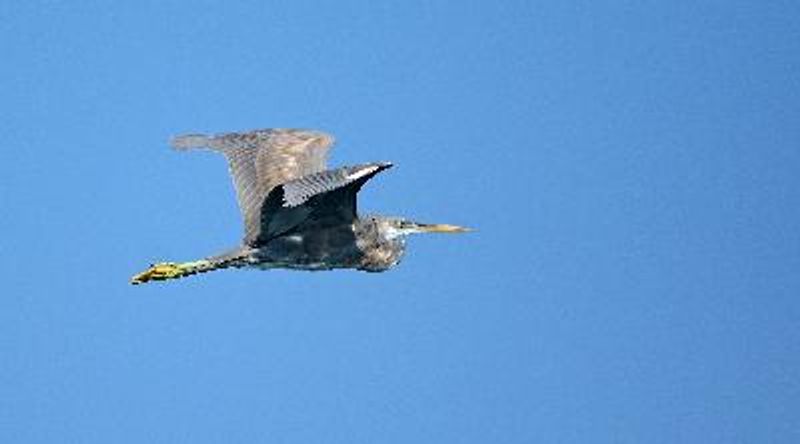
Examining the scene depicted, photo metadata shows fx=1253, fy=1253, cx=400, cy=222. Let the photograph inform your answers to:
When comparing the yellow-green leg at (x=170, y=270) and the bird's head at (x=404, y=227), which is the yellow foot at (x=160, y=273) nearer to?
the yellow-green leg at (x=170, y=270)

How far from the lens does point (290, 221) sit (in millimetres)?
23734

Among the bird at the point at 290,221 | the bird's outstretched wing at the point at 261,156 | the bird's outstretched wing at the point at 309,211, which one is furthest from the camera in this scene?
the bird's outstretched wing at the point at 261,156

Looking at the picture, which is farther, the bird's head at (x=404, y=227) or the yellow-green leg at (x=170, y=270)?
the bird's head at (x=404, y=227)

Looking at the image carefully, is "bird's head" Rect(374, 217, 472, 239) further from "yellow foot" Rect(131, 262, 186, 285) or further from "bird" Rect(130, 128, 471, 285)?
"yellow foot" Rect(131, 262, 186, 285)

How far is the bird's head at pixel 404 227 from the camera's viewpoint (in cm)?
2612

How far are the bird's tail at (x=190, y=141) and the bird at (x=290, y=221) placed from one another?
0.07 feet

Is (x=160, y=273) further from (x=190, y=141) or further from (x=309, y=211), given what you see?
(x=190, y=141)

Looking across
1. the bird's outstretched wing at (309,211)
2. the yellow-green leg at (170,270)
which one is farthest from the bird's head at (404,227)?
the yellow-green leg at (170,270)

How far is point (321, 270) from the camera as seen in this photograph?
25312mm

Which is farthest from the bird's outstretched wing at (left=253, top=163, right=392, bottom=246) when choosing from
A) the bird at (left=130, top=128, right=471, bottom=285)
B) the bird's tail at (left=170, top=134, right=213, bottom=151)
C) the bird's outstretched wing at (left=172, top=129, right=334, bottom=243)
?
the bird's tail at (left=170, top=134, right=213, bottom=151)

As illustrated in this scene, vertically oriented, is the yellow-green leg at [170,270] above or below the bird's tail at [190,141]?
below

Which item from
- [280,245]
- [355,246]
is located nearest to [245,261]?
[280,245]

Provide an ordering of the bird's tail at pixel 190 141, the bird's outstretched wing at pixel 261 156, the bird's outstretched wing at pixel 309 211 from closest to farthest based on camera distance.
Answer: the bird's outstretched wing at pixel 309 211 → the bird's outstretched wing at pixel 261 156 → the bird's tail at pixel 190 141

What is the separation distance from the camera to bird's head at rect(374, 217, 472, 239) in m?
26.1
